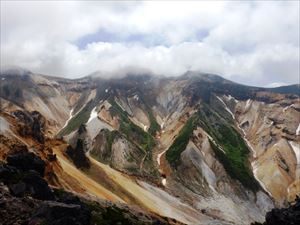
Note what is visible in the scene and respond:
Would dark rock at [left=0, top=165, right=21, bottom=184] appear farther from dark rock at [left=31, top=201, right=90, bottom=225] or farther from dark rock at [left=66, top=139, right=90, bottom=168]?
dark rock at [left=66, top=139, right=90, bottom=168]

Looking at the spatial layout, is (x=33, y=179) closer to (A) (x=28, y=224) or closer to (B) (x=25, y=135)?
(A) (x=28, y=224)

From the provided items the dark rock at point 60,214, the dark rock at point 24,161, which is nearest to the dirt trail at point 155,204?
the dark rock at point 24,161

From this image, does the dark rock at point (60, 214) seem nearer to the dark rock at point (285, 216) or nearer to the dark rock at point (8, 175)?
the dark rock at point (8, 175)

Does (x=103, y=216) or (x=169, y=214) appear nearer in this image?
(x=103, y=216)

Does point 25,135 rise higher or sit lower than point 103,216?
higher

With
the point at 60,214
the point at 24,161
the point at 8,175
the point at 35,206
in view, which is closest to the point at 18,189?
the point at 8,175

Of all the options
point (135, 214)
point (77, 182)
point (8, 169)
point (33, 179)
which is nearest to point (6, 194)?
point (33, 179)

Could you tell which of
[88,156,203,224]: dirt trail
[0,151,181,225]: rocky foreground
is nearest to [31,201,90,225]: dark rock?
[0,151,181,225]: rocky foreground

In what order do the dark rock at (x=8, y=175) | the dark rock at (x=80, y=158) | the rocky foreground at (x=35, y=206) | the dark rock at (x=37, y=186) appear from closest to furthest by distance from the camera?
the rocky foreground at (x=35, y=206)
the dark rock at (x=37, y=186)
the dark rock at (x=8, y=175)
the dark rock at (x=80, y=158)

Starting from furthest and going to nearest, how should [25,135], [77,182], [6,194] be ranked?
[25,135]
[77,182]
[6,194]
